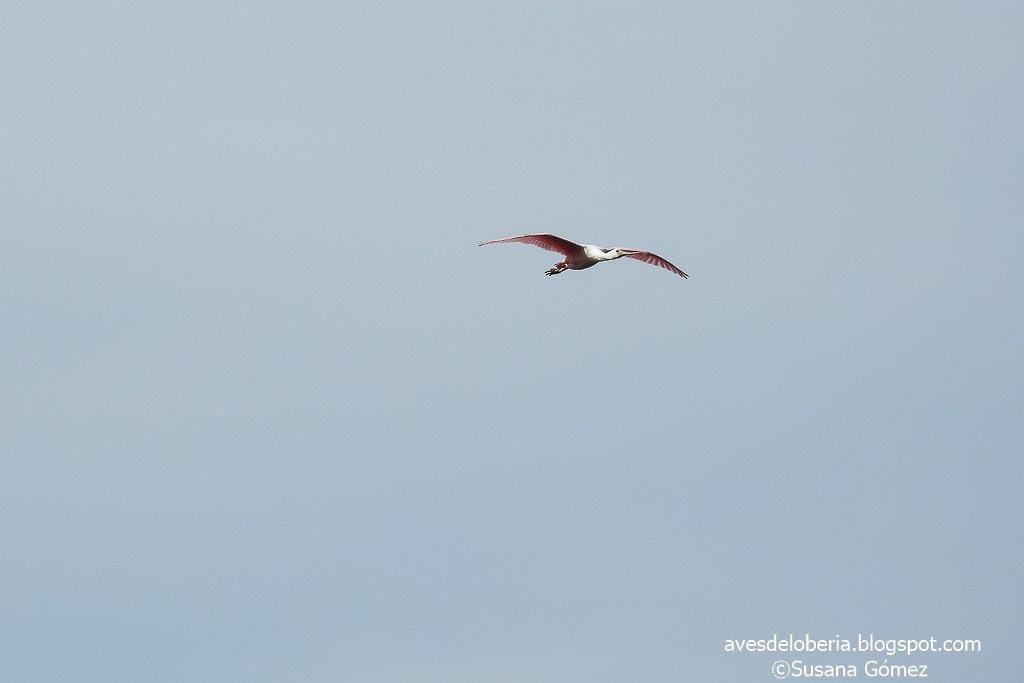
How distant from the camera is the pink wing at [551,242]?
267 ft

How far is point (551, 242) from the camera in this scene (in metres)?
82.6

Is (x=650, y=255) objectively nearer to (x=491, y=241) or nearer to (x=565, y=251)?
(x=565, y=251)

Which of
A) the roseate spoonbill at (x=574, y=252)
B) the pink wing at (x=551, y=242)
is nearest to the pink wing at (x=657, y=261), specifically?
the roseate spoonbill at (x=574, y=252)

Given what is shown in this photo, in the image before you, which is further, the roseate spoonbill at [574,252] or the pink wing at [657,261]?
the pink wing at [657,261]

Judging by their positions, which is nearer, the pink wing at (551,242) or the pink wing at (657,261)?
the pink wing at (551,242)

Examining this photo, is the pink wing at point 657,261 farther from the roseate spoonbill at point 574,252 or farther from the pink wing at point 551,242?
the pink wing at point 551,242

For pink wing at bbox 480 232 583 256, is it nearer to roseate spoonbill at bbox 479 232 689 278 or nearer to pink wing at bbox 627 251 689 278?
roseate spoonbill at bbox 479 232 689 278

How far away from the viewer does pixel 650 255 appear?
85938 millimetres

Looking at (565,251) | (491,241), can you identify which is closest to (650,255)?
(565,251)

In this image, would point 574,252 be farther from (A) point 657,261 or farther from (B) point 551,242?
(A) point 657,261

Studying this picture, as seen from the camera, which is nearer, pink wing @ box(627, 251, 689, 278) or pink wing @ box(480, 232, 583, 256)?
pink wing @ box(480, 232, 583, 256)

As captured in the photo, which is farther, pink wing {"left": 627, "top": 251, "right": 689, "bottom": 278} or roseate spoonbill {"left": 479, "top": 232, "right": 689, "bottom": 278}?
pink wing {"left": 627, "top": 251, "right": 689, "bottom": 278}

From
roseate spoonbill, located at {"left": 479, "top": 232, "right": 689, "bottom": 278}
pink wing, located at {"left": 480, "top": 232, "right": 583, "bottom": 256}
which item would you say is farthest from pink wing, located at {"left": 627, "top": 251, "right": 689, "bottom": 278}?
pink wing, located at {"left": 480, "top": 232, "right": 583, "bottom": 256}

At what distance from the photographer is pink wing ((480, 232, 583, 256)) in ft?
267
